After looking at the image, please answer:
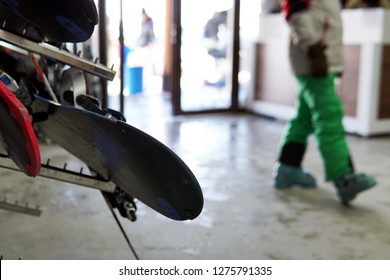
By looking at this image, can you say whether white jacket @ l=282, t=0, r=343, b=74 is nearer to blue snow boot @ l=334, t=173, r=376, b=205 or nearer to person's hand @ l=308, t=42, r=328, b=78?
person's hand @ l=308, t=42, r=328, b=78

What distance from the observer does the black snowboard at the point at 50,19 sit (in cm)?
100

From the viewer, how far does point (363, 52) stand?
4145mm

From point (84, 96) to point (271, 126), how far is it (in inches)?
139

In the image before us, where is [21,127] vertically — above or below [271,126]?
above

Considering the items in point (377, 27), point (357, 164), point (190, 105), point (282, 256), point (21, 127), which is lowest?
point (190, 105)

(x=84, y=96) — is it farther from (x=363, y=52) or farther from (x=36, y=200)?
(x=363, y=52)

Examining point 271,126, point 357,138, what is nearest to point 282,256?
point 357,138

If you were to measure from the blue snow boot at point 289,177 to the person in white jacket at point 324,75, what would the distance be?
245 mm

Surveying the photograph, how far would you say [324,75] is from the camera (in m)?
2.47

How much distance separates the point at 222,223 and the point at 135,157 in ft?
4.09

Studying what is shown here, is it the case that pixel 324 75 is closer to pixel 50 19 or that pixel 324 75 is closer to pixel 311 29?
pixel 311 29

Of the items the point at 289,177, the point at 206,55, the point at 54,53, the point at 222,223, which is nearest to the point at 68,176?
the point at 54,53

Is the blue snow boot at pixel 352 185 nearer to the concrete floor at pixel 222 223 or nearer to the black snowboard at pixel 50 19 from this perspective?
the concrete floor at pixel 222 223

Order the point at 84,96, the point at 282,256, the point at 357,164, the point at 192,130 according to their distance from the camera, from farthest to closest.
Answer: the point at 192,130 → the point at 357,164 → the point at 282,256 → the point at 84,96
